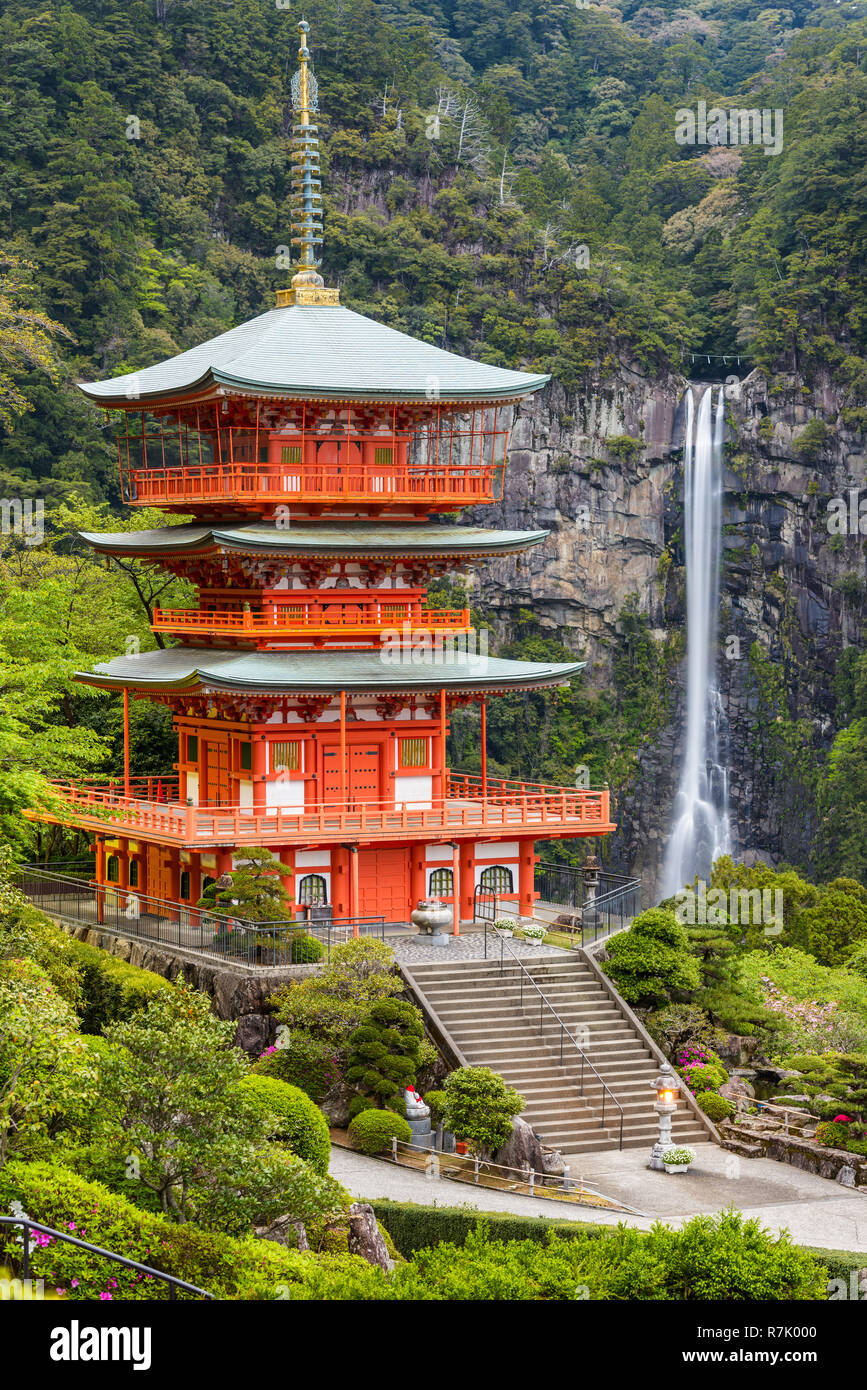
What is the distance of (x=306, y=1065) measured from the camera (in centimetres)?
3011

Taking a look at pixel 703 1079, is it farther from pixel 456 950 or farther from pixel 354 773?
pixel 354 773

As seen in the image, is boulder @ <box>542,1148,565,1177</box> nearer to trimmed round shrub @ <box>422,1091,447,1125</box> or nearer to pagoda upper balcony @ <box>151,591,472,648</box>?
trimmed round shrub @ <box>422,1091,447,1125</box>

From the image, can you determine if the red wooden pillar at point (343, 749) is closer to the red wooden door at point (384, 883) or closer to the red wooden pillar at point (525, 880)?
the red wooden door at point (384, 883)

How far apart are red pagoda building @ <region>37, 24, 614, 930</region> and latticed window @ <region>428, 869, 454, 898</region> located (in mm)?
46

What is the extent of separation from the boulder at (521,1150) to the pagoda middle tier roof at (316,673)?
10507 millimetres

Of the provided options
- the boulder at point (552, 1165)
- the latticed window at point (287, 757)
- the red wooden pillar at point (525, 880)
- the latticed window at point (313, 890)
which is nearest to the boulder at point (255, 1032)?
the latticed window at point (313, 890)

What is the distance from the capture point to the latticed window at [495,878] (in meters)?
38.1

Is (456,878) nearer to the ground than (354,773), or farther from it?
nearer to the ground

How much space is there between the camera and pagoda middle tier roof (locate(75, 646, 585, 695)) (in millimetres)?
35500

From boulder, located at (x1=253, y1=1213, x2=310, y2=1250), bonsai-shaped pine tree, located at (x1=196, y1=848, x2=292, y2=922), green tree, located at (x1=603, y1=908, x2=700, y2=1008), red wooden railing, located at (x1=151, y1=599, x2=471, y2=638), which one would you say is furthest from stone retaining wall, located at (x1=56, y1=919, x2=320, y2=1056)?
boulder, located at (x1=253, y1=1213, x2=310, y2=1250)

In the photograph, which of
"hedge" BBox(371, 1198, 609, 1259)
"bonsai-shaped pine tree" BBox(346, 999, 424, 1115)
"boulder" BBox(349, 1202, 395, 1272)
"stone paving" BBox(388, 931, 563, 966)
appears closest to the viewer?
"boulder" BBox(349, 1202, 395, 1272)

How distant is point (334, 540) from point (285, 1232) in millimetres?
18187

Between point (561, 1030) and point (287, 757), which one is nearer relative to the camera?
point (561, 1030)

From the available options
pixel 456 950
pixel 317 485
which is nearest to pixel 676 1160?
pixel 456 950
